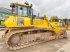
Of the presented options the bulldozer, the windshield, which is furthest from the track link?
the windshield

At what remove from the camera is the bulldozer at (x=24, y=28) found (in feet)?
27.6

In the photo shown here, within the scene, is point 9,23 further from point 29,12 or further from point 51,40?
point 51,40

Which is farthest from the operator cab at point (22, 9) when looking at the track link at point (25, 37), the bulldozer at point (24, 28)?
the track link at point (25, 37)

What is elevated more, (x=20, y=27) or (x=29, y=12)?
(x=29, y=12)

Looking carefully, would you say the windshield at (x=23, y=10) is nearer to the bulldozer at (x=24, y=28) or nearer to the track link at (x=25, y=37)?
the bulldozer at (x=24, y=28)

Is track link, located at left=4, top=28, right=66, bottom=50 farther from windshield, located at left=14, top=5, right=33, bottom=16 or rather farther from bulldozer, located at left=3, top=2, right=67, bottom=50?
windshield, located at left=14, top=5, right=33, bottom=16

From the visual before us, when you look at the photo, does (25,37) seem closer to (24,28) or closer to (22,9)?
(24,28)

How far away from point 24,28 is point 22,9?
1.38 meters

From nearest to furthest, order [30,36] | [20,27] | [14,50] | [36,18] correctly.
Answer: [14,50] → [20,27] → [30,36] → [36,18]

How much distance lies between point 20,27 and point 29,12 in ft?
5.05

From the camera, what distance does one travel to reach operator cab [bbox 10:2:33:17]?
915cm

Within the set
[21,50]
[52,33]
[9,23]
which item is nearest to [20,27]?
[9,23]

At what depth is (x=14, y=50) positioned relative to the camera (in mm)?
8227

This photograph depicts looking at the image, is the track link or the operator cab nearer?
the track link
